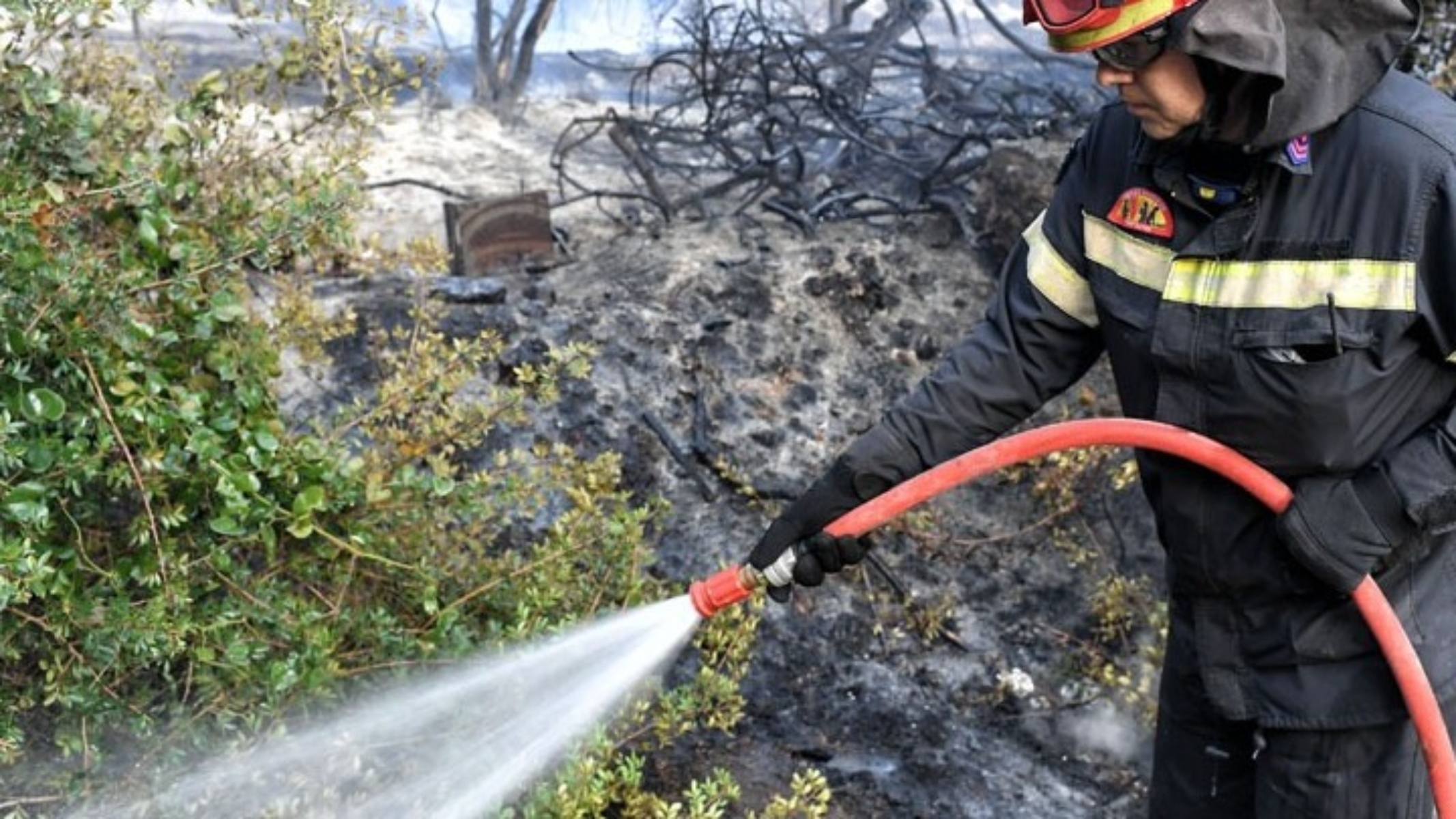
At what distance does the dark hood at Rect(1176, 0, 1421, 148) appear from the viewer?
85.4 inches

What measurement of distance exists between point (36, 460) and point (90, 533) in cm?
31

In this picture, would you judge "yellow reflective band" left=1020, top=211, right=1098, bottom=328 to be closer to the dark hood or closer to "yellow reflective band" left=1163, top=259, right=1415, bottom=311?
"yellow reflective band" left=1163, top=259, right=1415, bottom=311

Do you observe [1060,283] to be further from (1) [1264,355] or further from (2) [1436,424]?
(2) [1436,424]

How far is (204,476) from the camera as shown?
2891 millimetres

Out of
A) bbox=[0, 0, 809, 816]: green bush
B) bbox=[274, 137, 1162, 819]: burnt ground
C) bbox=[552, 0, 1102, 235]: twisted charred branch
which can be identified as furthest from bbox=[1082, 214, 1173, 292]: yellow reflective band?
bbox=[552, 0, 1102, 235]: twisted charred branch

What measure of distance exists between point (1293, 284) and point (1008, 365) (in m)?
0.59

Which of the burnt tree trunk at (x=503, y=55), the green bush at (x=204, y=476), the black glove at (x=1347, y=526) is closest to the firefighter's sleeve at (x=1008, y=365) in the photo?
the black glove at (x=1347, y=526)

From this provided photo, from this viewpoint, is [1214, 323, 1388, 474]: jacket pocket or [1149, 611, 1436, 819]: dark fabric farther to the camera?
[1149, 611, 1436, 819]: dark fabric

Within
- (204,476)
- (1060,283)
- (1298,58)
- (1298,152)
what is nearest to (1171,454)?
(1060,283)

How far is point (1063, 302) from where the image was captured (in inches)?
108

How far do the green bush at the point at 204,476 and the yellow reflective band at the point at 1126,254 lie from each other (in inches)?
49.8

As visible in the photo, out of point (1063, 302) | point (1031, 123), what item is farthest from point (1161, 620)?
point (1031, 123)

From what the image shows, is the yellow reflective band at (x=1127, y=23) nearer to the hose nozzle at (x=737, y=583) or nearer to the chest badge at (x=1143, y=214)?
the chest badge at (x=1143, y=214)

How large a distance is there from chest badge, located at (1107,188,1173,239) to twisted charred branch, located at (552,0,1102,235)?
4.14 m
